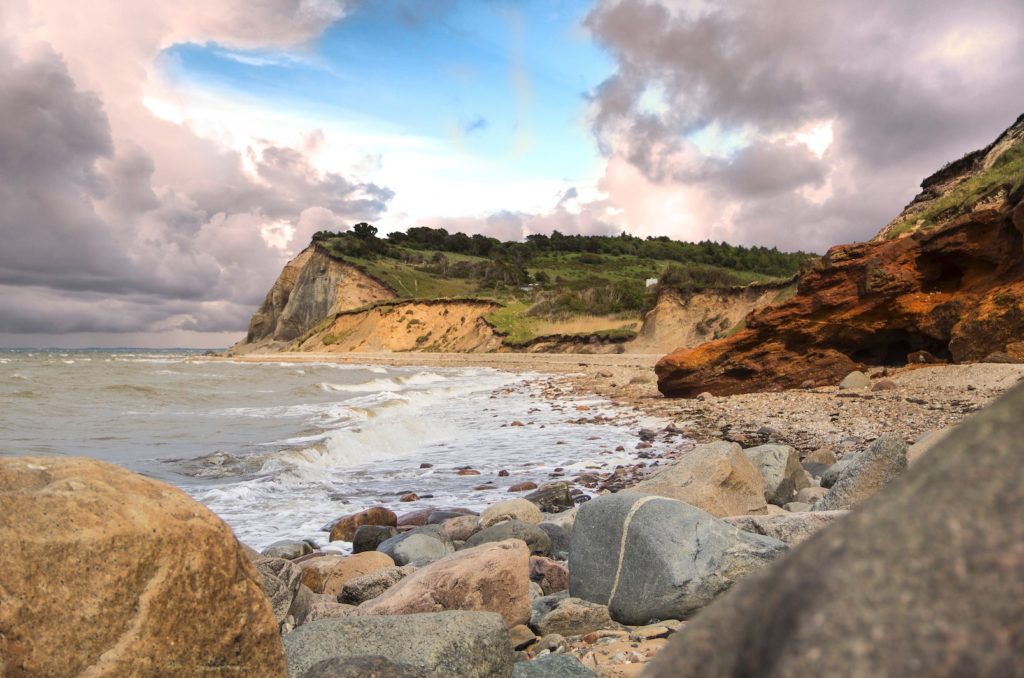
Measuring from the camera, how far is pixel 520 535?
618 cm

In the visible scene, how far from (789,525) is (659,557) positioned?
47.6 inches

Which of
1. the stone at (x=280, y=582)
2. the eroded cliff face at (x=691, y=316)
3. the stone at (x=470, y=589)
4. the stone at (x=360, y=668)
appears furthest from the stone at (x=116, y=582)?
the eroded cliff face at (x=691, y=316)

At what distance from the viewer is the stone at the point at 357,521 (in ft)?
24.1

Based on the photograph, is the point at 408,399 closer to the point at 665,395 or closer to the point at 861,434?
the point at 665,395

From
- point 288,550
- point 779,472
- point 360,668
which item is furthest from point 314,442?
point 360,668

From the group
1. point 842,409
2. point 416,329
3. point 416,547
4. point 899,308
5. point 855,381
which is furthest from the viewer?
point 416,329

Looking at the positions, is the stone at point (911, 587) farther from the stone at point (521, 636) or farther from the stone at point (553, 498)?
the stone at point (553, 498)

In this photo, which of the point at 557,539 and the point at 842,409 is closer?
the point at 557,539

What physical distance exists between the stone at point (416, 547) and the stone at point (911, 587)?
5288 millimetres

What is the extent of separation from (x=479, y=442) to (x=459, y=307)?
45.2m

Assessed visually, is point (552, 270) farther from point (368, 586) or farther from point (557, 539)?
point (368, 586)

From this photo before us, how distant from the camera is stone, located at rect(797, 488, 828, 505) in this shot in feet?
23.3

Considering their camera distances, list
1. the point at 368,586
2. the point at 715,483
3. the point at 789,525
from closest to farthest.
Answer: the point at 789,525, the point at 368,586, the point at 715,483

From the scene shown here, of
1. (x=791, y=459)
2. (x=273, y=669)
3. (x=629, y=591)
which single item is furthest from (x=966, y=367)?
(x=273, y=669)
